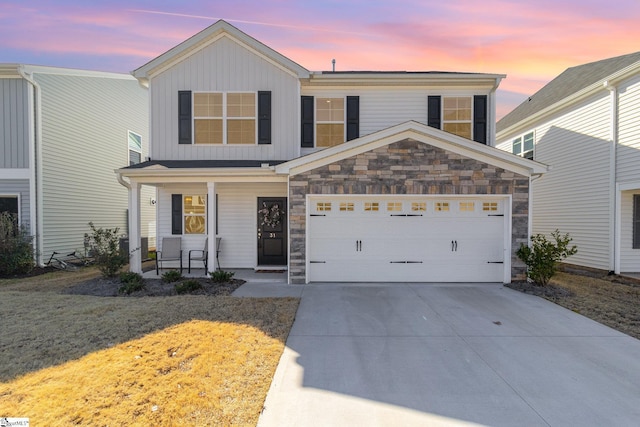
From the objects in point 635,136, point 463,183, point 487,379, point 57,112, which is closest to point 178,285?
point 487,379

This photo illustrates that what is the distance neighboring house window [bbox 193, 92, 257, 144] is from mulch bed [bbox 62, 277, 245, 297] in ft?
13.6

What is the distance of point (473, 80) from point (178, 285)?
9.93 metres

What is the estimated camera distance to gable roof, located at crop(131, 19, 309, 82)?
9602mm

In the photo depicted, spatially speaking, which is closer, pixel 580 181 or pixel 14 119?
pixel 14 119

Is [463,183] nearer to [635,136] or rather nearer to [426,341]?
[426,341]

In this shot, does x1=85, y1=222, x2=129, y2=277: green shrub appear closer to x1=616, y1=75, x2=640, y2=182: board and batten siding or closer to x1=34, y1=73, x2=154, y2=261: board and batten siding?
x1=34, y1=73, x2=154, y2=261: board and batten siding

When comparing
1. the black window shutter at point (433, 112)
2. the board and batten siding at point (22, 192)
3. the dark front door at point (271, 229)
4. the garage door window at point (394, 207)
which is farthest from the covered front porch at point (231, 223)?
the black window shutter at point (433, 112)

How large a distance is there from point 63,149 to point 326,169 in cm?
937

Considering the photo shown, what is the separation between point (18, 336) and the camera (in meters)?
4.70

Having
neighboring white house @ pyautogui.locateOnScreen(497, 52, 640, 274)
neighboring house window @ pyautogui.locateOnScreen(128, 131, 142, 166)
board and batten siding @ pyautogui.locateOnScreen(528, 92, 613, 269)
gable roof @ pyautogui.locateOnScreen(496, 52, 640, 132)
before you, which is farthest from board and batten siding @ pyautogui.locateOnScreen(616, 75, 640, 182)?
neighboring house window @ pyautogui.locateOnScreen(128, 131, 142, 166)

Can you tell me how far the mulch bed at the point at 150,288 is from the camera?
737cm

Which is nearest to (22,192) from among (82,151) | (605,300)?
(82,151)

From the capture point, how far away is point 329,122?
33.8 ft

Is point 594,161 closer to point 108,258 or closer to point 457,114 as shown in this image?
point 457,114
